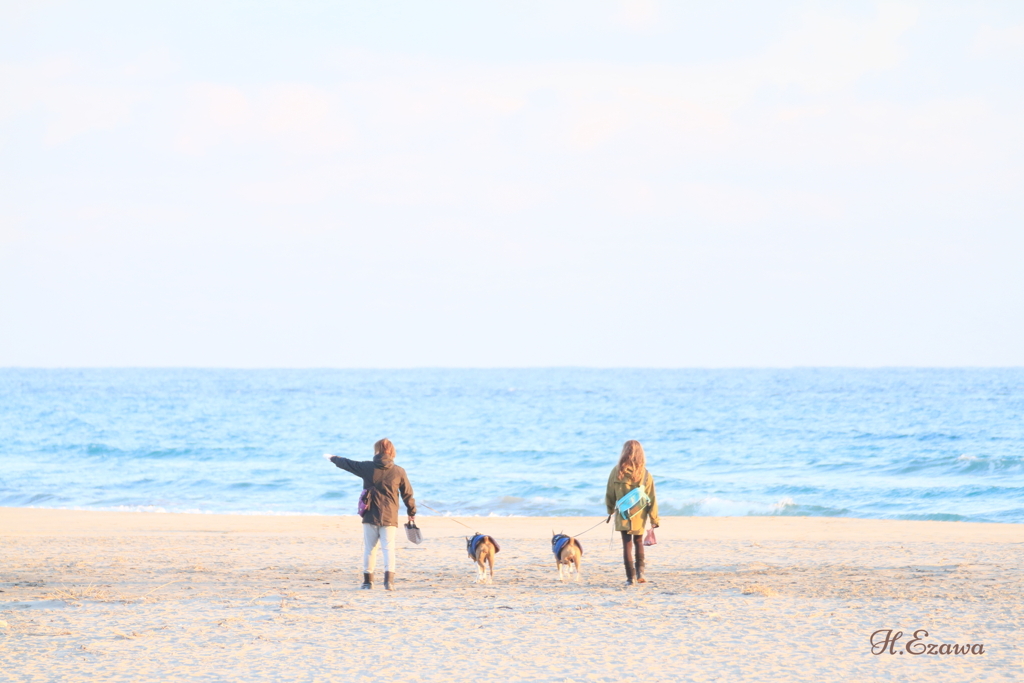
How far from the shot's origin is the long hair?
905 cm

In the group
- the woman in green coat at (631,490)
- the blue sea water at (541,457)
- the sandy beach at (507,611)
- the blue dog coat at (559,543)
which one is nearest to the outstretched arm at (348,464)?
the sandy beach at (507,611)

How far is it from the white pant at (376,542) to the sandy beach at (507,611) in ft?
1.04

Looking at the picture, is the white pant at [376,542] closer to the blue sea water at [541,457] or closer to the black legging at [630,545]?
the black legging at [630,545]

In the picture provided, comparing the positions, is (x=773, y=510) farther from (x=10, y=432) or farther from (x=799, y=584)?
(x=10, y=432)

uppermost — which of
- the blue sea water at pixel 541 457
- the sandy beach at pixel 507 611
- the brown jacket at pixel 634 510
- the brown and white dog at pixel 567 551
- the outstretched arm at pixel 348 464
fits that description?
the outstretched arm at pixel 348 464

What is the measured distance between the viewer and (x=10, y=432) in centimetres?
4088

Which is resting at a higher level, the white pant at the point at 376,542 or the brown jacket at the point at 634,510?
the brown jacket at the point at 634,510

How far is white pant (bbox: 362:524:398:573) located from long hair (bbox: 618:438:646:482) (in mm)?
2249

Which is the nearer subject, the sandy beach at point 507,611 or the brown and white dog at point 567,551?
the sandy beach at point 507,611

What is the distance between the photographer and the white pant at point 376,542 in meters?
8.89

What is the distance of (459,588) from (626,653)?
10.1ft

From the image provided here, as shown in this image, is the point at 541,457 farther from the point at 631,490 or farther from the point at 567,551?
the point at 631,490

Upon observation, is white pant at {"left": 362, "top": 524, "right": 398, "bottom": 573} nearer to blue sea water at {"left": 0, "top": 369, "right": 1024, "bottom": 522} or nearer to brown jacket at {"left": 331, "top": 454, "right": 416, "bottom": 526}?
brown jacket at {"left": 331, "top": 454, "right": 416, "bottom": 526}

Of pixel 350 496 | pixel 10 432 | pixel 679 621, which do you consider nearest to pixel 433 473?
pixel 350 496
